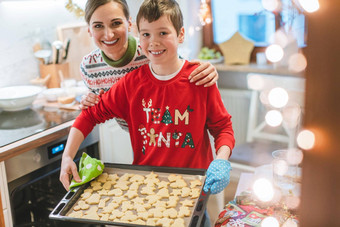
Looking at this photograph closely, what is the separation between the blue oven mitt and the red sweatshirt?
0.14 metres

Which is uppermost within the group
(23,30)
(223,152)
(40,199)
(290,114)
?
(23,30)

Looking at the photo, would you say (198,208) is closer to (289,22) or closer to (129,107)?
(129,107)

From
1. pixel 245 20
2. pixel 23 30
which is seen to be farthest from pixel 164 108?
pixel 245 20

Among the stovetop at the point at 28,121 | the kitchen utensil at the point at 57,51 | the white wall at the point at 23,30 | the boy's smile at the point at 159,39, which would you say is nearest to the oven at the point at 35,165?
the stovetop at the point at 28,121

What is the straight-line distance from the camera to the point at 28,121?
1.98 metres

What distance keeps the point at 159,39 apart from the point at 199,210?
0.59m

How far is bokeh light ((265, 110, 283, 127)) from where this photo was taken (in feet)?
11.4

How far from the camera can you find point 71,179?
138cm

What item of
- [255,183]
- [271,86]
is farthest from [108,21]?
[271,86]

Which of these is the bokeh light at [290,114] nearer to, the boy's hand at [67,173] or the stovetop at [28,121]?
the stovetop at [28,121]

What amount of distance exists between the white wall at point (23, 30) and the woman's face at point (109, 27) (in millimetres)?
936

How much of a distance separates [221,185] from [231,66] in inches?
94.6

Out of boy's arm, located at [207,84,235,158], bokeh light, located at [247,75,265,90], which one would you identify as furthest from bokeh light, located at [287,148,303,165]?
bokeh light, located at [247,75,265,90]

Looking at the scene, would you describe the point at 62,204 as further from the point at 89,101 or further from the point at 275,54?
the point at 275,54
